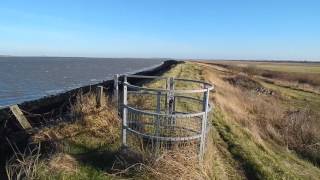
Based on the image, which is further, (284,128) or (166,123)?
(284,128)

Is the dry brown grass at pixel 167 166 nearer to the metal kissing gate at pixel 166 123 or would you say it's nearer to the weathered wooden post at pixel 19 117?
the metal kissing gate at pixel 166 123

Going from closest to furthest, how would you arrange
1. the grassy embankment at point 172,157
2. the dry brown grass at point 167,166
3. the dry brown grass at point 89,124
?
the dry brown grass at point 167,166 < the grassy embankment at point 172,157 < the dry brown grass at point 89,124

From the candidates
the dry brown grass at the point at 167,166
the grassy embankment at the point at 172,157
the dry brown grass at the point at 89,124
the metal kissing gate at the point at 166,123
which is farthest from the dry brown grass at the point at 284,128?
the dry brown grass at the point at 167,166

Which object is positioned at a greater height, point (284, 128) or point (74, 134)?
point (74, 134)

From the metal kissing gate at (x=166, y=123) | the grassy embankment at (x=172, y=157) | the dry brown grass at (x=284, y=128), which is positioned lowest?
the dry brown grass at (x=284, y=128)

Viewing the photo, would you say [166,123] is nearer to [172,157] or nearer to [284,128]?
[172,157]

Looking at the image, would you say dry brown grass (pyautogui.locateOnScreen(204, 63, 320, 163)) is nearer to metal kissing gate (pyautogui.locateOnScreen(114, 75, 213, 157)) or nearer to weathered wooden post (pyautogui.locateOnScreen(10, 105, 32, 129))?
metal kissing gate (pyautogui.locateOnScreen(114, 75, 213, 157))

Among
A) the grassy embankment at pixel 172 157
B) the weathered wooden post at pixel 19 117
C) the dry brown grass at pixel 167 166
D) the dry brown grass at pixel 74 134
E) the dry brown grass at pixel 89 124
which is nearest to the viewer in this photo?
the dry brown grass at pixel 167 166

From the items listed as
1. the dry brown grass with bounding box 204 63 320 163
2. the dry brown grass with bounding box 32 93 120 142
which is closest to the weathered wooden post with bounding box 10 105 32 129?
the dry brown grass with bounding box 32 93 120 142

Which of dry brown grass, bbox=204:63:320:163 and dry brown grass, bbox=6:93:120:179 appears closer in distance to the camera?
dry brown grass, bbox=6:93:120:179

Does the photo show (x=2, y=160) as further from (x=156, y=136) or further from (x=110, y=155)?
(x=156, y=136)

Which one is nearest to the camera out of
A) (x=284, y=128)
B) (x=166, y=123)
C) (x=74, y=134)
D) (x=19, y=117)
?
(x=166, y=123)

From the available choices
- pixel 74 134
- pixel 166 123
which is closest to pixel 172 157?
pixel 166 123

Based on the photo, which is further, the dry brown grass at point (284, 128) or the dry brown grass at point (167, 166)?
the dry brown grass at point (284, 128)
